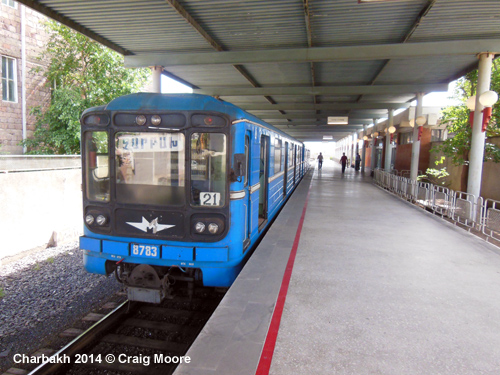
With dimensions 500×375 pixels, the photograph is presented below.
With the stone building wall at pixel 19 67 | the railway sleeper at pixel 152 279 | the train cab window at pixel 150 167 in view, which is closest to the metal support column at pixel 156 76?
the stone building wall at pixel 19 67

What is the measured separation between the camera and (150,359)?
13.2 feet

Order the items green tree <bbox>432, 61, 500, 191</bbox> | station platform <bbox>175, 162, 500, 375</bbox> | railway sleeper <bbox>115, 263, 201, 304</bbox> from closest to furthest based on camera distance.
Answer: station platform <bbox>175, 162, 500, 375</bbox> → railway sleeper <bbox>115, 263, 201, 304</bbox> → green tree <bbox>432, 61, 500, 191</bbox>

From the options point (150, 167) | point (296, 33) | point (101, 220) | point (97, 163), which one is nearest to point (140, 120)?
point (150, 167)

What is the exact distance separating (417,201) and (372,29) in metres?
6.29

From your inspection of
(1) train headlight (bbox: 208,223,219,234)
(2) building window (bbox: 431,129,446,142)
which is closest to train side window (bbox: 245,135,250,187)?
(1) train headlight (bbox: 208,223,219,234)

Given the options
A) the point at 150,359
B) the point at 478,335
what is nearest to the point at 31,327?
the point at 150,359

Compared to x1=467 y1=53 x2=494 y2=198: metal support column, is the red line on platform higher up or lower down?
lower down

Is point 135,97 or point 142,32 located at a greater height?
point 142,32

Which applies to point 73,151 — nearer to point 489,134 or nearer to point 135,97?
point 135,97

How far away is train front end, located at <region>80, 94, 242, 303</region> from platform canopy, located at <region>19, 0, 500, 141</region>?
4549 millimetres

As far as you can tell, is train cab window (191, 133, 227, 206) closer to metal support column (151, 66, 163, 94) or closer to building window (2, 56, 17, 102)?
metal support column (151, 66, 163, 94)

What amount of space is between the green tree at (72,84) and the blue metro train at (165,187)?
37.6 feet

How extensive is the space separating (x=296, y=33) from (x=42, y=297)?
941 centimetres

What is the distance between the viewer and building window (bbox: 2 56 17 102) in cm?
1471
